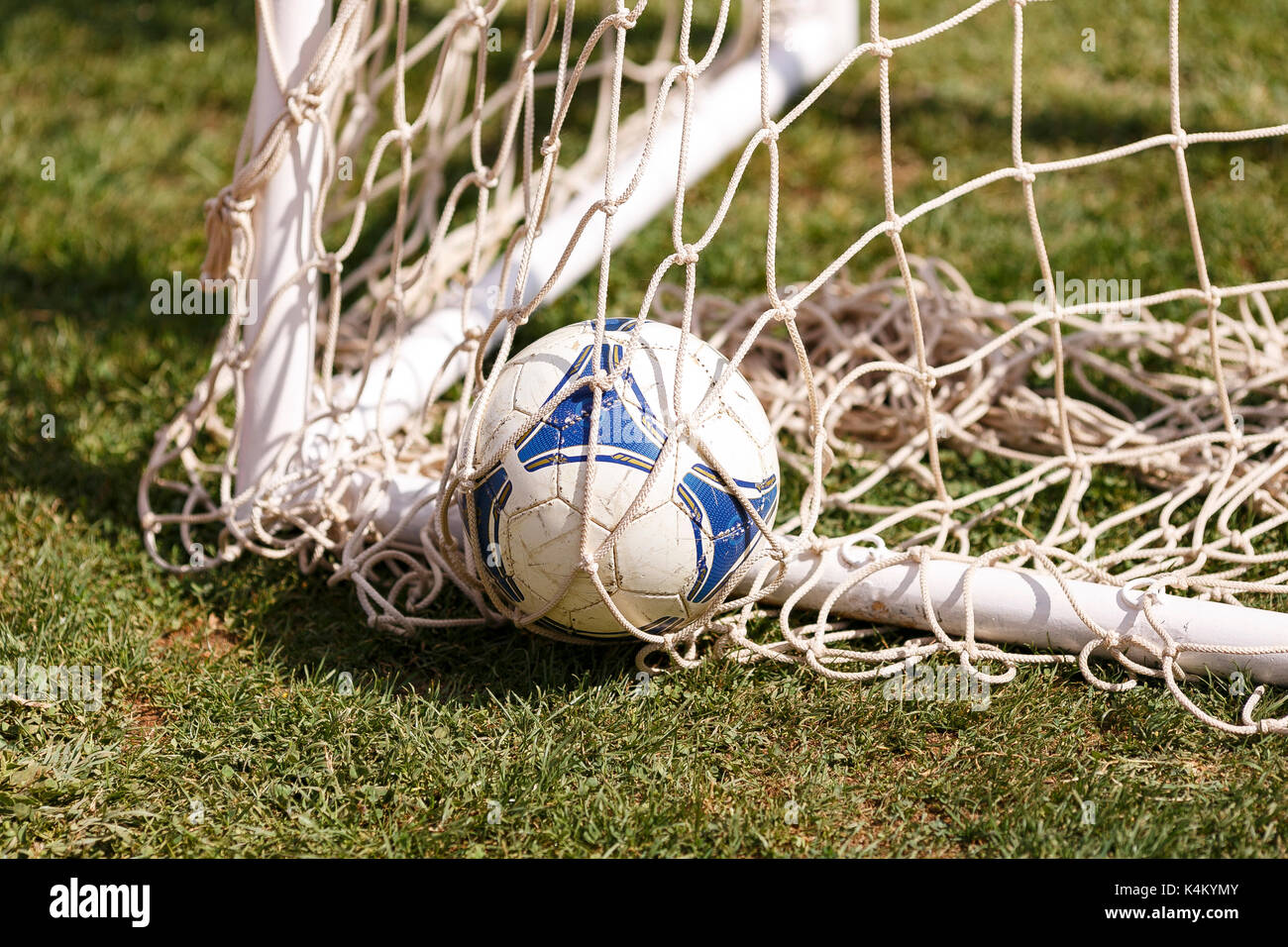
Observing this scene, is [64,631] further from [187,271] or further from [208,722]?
[187,271]

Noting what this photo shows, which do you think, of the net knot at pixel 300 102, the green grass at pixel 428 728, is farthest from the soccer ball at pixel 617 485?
the net knot at pixel 300 102

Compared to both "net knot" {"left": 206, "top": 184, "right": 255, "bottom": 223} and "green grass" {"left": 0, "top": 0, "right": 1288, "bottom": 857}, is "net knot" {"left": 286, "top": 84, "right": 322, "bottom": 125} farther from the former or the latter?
"green grass" {"left": 0, "top": 0, "right": 1288, "bottom": 857}

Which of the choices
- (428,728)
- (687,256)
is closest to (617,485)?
(687,256)

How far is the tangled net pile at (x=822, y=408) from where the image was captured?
2.40 m

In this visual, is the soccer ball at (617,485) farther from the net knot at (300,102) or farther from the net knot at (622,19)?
the net knot at (300,102)

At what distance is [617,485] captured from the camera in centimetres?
215

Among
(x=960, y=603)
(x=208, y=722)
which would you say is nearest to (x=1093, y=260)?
(x=960, y=603)

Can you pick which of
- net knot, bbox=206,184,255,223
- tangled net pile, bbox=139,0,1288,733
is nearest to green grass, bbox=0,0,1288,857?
tangled net pile, bbox=139,0,1288,733

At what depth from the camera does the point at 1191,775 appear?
220 centimetres

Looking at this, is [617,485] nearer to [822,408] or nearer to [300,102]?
[822,408]

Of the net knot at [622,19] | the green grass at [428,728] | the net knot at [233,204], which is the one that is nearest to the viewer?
the green grass at [428,728]

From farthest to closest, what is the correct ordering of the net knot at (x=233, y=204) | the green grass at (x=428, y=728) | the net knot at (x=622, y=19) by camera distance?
1. the net knot at (x=233, y=204)
2. the net knot at (x=622, y=19)
3. the green grass at (x=428, y=728)
